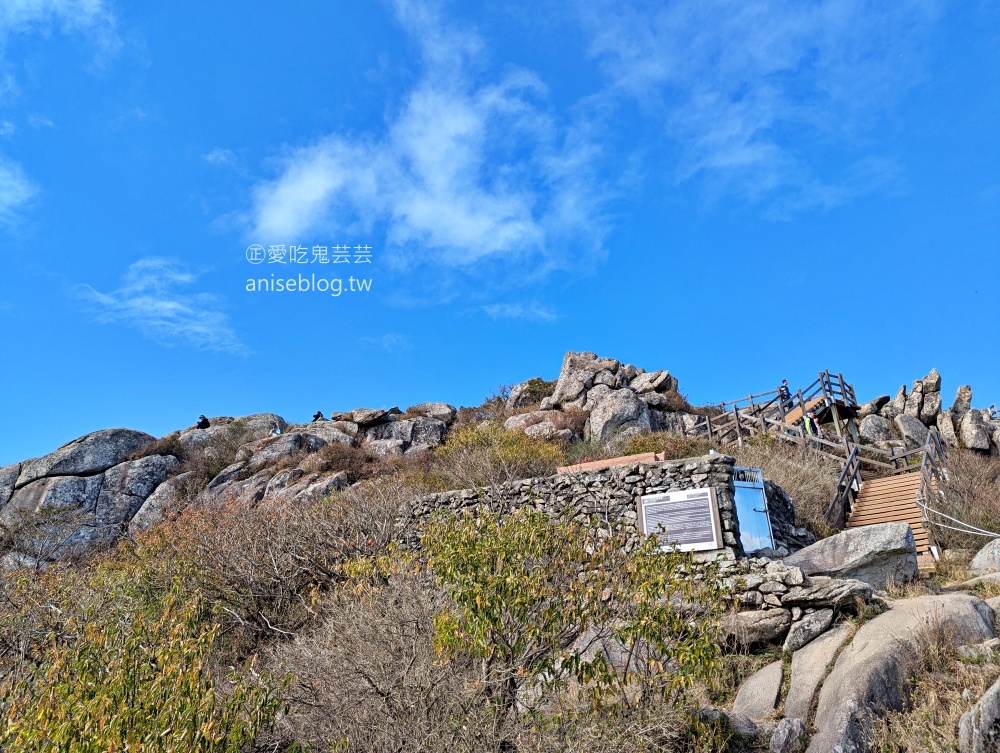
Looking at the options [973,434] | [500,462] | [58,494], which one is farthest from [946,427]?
[58,494]

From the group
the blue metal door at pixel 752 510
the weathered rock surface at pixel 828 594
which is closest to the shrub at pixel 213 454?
the blue metal door at pixel 752 510

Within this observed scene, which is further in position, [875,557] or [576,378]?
[576,378]

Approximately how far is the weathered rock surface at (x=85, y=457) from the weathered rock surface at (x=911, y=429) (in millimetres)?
32355

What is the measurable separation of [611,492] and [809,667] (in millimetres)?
6407

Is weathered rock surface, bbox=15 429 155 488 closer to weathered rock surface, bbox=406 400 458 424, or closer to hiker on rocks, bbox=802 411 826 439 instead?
weathered rock surface, bbox=406 400 458 424

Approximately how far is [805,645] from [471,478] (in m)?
9.53

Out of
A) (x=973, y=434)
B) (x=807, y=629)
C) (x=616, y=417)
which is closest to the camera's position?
(x=807, y=629)

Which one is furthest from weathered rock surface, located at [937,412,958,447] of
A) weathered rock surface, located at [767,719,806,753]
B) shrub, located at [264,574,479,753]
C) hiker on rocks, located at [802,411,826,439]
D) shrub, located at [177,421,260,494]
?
shrub, located at [177,421,260,494]

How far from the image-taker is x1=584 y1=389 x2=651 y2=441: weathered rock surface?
2486 centimetres

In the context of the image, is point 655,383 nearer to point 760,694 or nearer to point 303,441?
point 303,441

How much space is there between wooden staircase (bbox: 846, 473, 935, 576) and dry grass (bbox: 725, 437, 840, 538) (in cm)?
78

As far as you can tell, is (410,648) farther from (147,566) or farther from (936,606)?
(147,566)

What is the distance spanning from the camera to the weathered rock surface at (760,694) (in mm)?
6711

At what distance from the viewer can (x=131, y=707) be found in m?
3.79
